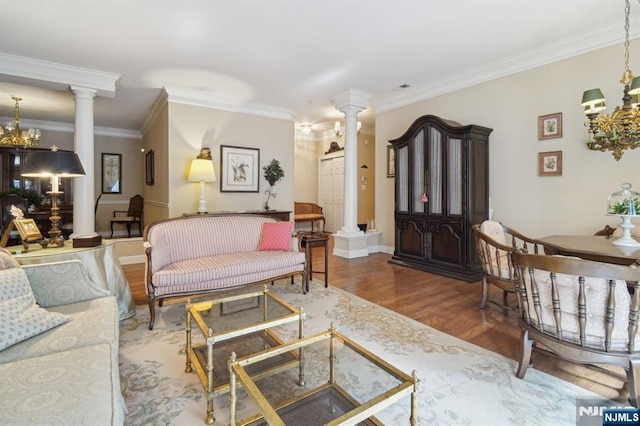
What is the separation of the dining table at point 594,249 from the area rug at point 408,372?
88 centimetres

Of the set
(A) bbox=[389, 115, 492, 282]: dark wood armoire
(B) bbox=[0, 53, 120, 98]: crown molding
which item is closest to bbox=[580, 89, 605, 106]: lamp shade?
(A) bbox=[389, 115, 492, 282]: dark wood armoire

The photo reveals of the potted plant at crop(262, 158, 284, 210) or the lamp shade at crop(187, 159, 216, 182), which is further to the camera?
the potted plant at crop(262, 158, 284, 210)

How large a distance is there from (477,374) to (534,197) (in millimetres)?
2886

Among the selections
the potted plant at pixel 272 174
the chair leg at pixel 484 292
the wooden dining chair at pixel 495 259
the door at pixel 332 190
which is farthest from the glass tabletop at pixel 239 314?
the door at pixel 332 190

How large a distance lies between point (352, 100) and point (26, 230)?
4560mm

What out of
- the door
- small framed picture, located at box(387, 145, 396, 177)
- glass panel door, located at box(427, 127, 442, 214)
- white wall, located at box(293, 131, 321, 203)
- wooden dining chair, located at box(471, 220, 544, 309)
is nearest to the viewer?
wooden dining chair, located at box(471, 220, 544, 309)

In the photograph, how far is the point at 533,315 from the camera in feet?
5.89

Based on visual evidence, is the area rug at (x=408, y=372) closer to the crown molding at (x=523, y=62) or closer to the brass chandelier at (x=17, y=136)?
the crown molding at (x=523, y=62)

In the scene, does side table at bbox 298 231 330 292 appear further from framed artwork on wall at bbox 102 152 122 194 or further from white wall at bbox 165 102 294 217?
framed artwork on wall at bbox 102 152 122 194

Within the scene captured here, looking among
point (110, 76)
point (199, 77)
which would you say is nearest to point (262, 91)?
point (199, 77)

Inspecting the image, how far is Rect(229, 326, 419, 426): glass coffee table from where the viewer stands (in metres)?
1.13

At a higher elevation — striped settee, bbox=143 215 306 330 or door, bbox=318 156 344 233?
door, bbox=318 156 344 233

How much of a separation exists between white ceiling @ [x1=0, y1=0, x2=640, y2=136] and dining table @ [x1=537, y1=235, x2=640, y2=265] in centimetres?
218

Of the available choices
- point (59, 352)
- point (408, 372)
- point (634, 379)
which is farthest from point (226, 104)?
point (634, 379)
